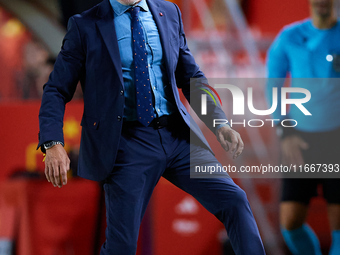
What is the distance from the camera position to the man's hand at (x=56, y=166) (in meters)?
1.63

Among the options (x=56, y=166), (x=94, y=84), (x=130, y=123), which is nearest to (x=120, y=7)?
(x=94, y=84)

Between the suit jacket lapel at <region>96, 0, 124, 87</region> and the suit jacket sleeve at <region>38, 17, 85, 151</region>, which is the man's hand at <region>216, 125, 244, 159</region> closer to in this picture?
the suit jacket lapel at <region>96, 0, 124, 87</region>

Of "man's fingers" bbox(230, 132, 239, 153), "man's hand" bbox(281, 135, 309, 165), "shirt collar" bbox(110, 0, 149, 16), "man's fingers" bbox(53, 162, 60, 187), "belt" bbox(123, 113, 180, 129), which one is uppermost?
"shirt collar" bbox(110, 0, 149, 16)

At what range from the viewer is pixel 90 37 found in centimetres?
177

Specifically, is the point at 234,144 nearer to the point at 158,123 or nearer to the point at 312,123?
the point at 158,123

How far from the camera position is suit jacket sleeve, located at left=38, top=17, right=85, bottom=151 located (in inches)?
67.9

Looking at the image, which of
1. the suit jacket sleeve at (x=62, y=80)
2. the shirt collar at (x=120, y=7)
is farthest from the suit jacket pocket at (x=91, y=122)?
the shirt collar at (x=120, y=7)

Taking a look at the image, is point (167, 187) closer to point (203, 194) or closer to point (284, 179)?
point (284, 179)

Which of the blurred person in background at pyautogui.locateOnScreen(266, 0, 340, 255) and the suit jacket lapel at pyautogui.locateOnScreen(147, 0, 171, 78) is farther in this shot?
the blurred person in background at pyautogui.locateOnScreen(266, 0, 340, 255)

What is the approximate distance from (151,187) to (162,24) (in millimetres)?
688

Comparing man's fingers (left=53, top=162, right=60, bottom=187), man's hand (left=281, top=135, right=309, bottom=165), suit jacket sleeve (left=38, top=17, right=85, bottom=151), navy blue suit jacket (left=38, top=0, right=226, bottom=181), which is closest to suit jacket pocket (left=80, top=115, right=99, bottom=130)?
navy blue suit jacket (left=38, top=0, right=226, bottom=181)

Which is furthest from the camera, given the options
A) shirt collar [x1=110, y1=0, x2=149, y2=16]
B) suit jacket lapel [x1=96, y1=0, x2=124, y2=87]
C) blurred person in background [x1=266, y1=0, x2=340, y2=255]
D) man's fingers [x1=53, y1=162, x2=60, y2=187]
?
blurred person in background [x1=266, y1=0, x2=340, y2=255]

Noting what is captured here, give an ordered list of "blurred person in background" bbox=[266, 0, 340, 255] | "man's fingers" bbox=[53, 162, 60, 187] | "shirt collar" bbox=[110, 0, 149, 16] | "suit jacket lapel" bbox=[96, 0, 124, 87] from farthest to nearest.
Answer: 1. "blurred person in background" bbox=[266, 0, 340, 255]
2. "shirt collar" bbox=[110, 0, 149, 16]
3. "suit jacket lapel" bbox=[96, 0, 124, 87]
4. "man's fingers" bbox=[53, 162, 60, 187]

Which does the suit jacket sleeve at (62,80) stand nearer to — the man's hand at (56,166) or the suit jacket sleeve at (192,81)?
the man's hand at (56,166)
